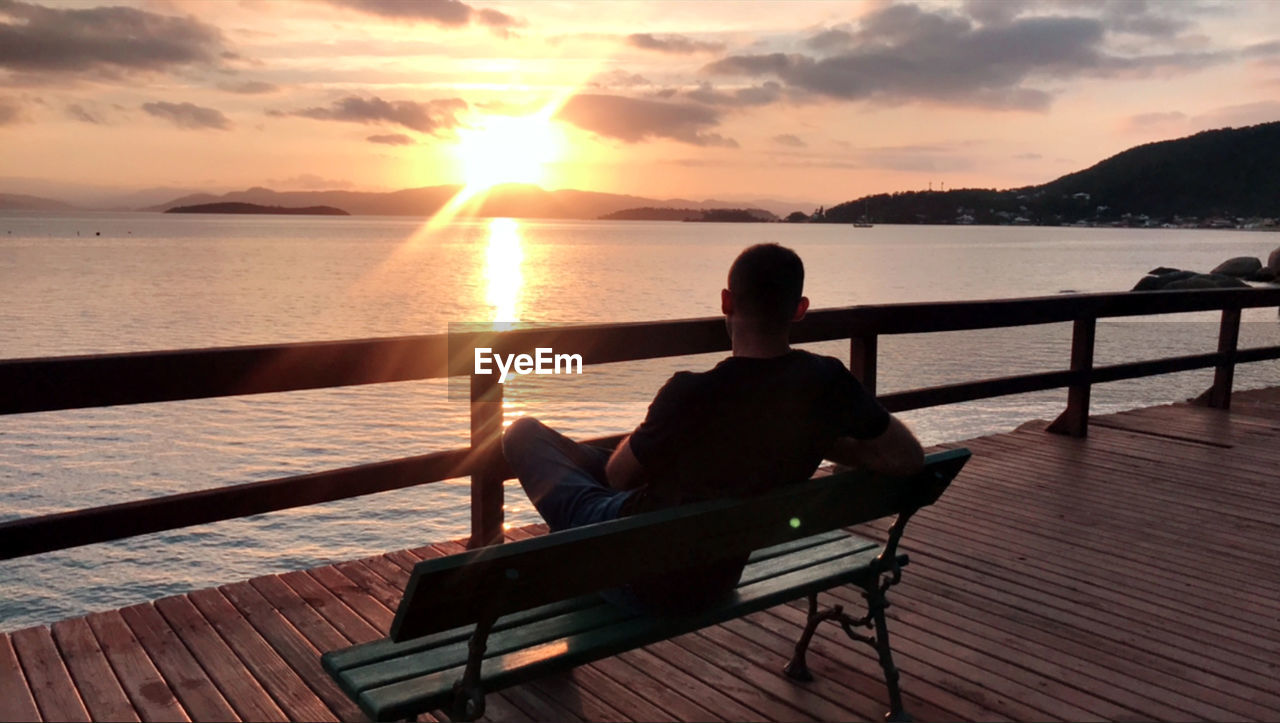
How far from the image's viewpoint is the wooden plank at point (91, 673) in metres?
3.25

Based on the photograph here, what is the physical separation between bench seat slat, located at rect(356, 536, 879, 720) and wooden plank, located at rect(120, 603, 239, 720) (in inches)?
42.6

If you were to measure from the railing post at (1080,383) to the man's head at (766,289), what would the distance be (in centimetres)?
556

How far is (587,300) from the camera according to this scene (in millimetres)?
50969

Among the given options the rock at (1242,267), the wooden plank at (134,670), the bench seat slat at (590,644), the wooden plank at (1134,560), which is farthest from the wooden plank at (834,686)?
the rock at (1242,267)

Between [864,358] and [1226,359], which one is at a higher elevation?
[864,358]

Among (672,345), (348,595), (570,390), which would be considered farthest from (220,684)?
(570,390)

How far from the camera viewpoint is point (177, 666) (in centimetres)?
359

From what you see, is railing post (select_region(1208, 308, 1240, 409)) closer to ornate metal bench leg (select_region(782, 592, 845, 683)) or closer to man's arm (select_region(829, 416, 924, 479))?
ornate metal bench leg (select_region(782, 592, 845, 683))

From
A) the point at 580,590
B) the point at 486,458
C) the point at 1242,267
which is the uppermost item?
the point at 580,590

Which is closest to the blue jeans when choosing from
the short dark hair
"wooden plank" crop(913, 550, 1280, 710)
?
the short dark hair

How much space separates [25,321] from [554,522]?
38.0 meters

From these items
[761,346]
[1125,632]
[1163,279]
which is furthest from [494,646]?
[1163,279]

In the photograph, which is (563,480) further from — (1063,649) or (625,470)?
(1063,649)

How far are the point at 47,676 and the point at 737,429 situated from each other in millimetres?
2635
